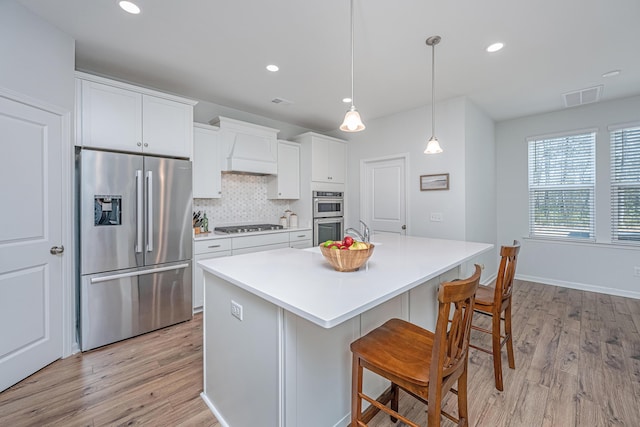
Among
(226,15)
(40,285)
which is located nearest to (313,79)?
(226,15)

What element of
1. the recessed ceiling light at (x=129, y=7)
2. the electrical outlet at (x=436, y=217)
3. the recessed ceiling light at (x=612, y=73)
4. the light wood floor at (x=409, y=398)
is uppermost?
the recessed ceiling light at (x=612, y=73)

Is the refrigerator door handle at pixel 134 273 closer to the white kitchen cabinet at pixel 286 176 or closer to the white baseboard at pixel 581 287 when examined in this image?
the white kitchen cabinet at pixel 286 176

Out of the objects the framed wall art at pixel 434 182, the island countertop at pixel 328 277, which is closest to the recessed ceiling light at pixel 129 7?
the island countertop at pixel 328 277

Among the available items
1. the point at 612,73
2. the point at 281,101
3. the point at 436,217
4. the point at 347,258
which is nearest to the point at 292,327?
the point at 347,258

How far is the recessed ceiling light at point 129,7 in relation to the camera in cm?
188

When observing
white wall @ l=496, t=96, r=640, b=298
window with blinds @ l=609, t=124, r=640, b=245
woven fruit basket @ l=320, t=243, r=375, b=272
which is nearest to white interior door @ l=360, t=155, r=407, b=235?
white wall @ l=496, t=96, r=640, b=298

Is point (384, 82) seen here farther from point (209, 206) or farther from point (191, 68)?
point (209, 206)

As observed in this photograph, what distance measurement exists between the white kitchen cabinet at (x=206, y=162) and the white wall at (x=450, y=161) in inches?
94.6

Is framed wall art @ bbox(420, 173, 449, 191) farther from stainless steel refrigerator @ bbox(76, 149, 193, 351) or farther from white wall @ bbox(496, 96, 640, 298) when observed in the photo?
stainless steel refrigerator @ bbox(76, 149, 193, 351)

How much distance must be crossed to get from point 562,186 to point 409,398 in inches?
165

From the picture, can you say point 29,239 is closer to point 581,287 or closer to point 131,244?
point 131,244

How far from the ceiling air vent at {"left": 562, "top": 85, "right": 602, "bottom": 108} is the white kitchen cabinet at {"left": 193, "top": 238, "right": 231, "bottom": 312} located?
4.76 meters

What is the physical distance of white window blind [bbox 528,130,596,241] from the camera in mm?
3943

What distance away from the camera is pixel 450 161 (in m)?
3.66
